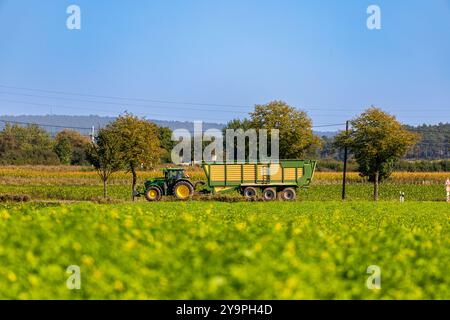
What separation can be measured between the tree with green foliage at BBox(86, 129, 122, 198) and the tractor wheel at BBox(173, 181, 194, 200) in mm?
7534

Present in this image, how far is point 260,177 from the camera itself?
45.0m

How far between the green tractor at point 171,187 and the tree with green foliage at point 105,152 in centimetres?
541

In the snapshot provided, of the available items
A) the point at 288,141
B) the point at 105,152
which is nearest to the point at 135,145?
the point at 105,152

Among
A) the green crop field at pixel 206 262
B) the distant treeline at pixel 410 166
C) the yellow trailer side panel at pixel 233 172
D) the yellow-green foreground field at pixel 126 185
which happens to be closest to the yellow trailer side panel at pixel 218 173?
the yellow trailer side panel at pixel 233 172

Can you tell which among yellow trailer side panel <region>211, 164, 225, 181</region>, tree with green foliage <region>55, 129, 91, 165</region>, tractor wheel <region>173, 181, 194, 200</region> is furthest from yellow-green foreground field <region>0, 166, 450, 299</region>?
tree with green foliage <region>55, 129, 91, 165</region>

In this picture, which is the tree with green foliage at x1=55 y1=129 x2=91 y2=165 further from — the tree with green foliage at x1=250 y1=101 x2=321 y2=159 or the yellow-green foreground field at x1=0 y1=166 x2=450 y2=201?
the tree with green foliage at x1=250 y1=101 x2=321 y2=159

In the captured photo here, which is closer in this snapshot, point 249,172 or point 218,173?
point 218,173

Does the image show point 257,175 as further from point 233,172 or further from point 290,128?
point 290,128

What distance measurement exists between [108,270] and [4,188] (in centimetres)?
5350

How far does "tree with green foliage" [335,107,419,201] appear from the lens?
53.5 m

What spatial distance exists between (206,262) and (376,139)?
155 ft

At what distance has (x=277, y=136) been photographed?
6016 cm
